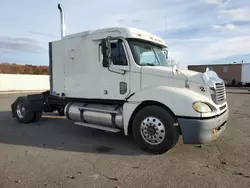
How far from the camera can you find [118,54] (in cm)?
629

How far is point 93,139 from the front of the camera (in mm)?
6695

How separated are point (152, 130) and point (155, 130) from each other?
0.07 m

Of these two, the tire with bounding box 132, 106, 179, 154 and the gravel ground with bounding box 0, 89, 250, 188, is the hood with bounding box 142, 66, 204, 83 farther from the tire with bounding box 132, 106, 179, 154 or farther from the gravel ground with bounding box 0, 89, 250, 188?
the gravel ground with bounding box 0, 89, 250, 188

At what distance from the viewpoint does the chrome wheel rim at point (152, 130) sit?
17.5 feet

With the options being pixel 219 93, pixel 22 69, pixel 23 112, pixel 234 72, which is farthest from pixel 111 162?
pixel 234 72

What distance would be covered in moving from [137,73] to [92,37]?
186cm

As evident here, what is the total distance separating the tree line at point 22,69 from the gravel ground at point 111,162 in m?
32.8

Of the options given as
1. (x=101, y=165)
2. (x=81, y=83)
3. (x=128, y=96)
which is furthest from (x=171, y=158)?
(x=81, y=83)

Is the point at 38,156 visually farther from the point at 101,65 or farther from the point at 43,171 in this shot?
the point at 101,65

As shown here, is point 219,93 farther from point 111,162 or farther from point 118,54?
point 111,162

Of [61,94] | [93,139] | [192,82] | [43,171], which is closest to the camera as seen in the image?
[43,171]

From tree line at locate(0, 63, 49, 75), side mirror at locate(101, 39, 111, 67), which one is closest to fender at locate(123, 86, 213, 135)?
side mirror at locate(101, 39, 111, 67)

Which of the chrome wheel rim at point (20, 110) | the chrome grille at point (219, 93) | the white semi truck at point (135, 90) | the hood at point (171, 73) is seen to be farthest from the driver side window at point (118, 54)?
the chrome wheel rim at point (20, 110)

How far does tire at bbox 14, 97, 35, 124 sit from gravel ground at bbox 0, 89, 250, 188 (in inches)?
59.9
